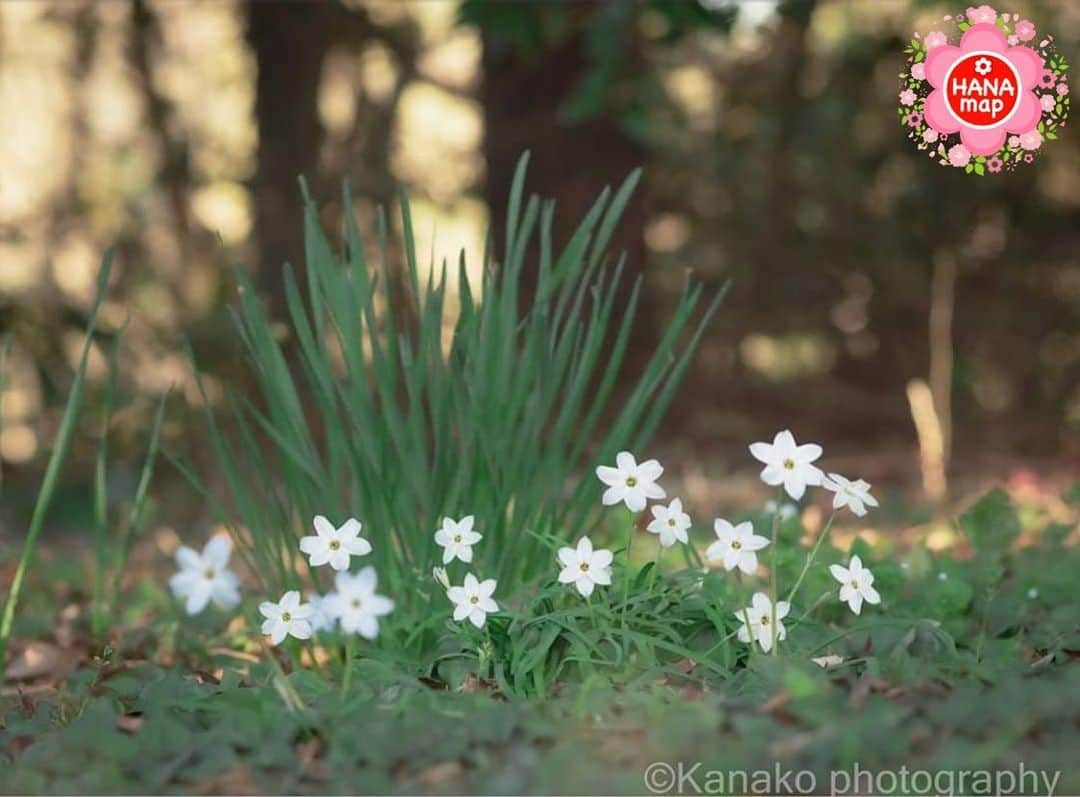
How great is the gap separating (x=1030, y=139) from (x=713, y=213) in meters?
5.33

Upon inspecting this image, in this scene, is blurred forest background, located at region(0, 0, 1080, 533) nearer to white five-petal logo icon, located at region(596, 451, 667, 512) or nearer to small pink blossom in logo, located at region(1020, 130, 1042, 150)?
small pink blossom in logo, located at region(1020, 130, 1042, 150)

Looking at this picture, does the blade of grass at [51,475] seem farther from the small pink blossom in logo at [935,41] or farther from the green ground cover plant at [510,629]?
the small pink blossom in logo at [935,41]

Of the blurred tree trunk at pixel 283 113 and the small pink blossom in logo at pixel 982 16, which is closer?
the small pink blossom in logo at pixel 982 16

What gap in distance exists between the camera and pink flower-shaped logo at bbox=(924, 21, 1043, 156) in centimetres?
275

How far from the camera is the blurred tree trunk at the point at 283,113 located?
6.04 m

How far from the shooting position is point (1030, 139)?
2.76 m

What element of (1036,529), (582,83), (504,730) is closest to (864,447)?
(582,83)

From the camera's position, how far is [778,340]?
788cm

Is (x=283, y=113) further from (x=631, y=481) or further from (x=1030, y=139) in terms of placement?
(x=631, y=481)

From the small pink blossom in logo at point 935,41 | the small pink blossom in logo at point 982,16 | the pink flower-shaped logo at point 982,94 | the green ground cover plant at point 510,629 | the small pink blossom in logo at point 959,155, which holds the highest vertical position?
the small pink blossom in logo at point 982,16

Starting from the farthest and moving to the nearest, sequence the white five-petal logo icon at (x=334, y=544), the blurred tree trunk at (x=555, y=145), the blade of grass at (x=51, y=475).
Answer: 1. the blurred tree trunk at (x=555, y=145)
2. the blade of grass at (x=51, y=475)
3. the white five-petal logo icon at (x=334, y=544)

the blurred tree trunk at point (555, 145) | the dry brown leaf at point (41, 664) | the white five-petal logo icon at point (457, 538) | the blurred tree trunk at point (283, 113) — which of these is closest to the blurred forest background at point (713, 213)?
the blurred tree trunk at point (283, 113)

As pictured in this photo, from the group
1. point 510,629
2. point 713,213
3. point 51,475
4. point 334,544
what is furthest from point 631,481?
point 713,213

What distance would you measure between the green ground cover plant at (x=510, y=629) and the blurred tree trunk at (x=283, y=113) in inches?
134
